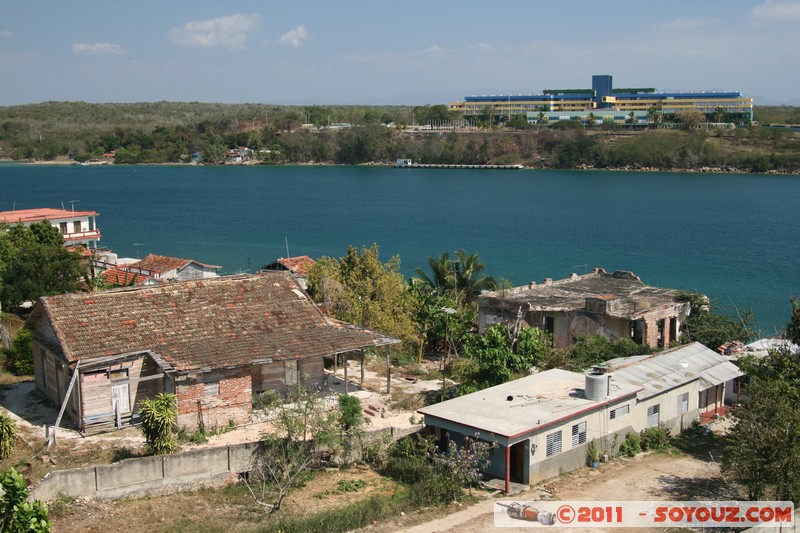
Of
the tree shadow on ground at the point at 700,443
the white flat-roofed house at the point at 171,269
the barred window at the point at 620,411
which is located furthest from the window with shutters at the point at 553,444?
the white flat-roofed house at the point at 171,269

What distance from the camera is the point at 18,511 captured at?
1345 cm

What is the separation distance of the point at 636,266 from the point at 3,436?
187 feet

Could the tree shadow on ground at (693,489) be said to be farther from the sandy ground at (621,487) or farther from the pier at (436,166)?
the pier at (436,166)

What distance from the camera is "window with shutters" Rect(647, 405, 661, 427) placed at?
2266 cm

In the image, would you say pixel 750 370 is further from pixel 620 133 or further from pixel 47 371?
pixel 620 133

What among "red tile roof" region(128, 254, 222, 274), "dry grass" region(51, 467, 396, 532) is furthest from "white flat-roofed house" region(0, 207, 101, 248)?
"dry grass" region(51, 467, 396, 532)

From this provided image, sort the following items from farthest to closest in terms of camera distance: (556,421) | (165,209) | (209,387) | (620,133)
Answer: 1. (620,133)
2. (165,209)
3. (209,387)
4. (556,421)

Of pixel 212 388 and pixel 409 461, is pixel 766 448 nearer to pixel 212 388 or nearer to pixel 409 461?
pixel 409 461

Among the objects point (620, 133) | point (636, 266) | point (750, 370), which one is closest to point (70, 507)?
point (750, 370)

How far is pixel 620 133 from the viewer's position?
7067 inches

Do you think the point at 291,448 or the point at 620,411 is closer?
the point at 291,448

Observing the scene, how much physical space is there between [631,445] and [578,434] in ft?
7.32

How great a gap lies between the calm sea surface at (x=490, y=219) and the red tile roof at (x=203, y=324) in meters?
29.8

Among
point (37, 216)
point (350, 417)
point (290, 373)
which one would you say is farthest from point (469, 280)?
point (37, 216)
